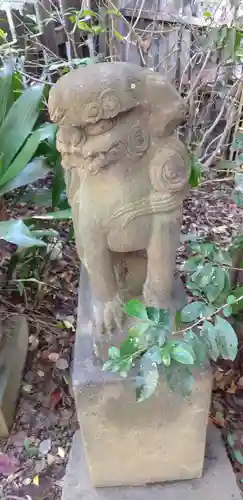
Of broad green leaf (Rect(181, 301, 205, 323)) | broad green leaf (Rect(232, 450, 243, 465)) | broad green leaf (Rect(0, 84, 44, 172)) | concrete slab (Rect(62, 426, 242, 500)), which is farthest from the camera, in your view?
broad green leaf (Rect(0, 84, 44, 172))

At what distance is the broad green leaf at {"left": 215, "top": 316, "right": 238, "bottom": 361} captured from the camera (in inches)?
29.5

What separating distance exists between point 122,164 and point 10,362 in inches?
35.5

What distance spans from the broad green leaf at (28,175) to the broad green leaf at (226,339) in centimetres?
83

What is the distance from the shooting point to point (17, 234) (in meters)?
1.05

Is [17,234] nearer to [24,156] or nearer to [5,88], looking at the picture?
[24,156]

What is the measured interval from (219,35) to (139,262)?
3.11 feet

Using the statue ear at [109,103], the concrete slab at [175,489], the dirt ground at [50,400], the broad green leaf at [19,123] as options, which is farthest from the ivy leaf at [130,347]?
the broad green leaf at [19,123]

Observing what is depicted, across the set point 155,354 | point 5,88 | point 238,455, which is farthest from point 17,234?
Answer: point 238,455

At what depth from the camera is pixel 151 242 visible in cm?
83

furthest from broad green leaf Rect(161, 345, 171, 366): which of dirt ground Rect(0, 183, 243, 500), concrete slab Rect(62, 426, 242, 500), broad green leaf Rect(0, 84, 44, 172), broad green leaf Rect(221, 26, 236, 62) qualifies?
broad green leaf Rect(221, 26, 236, 62)

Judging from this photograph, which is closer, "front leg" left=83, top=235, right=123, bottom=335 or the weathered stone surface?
"front leg" left=83, top=235, right=123, bottom=335

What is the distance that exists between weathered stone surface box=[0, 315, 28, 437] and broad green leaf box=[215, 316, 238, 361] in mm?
819

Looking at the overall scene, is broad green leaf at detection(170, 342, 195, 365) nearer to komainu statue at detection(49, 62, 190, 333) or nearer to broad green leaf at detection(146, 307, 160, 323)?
broad green leaf at detection(146, 307, 160, 323)

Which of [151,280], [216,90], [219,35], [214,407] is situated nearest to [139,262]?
[151,280]
